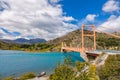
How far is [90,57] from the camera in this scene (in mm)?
65625

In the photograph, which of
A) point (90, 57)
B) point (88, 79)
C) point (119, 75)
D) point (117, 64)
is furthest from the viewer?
point (90, 57)

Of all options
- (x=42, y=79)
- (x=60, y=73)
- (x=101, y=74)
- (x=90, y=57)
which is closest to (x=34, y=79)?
(x=42, y=79)

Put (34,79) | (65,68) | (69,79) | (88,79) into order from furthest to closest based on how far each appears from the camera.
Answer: (34,79) → (65,68) → (69,79) → (88,79)

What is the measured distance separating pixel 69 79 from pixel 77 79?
96 centimetres

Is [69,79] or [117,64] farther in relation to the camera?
[117,64]

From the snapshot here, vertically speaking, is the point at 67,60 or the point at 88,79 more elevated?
the point at 67,60

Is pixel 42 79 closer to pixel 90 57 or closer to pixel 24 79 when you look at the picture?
pixel 24 79

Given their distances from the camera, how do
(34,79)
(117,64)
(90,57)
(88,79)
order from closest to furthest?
1. (88,79)
2. (117,64)
3. (34,79)
4. (90,57)

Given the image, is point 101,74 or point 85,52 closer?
point 101,74

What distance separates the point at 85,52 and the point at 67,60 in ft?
156

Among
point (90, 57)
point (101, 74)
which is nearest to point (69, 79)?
point (101, 74)

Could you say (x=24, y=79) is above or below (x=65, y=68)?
below

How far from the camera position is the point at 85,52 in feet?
218

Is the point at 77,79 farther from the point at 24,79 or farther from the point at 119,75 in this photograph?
the point at 24,79
